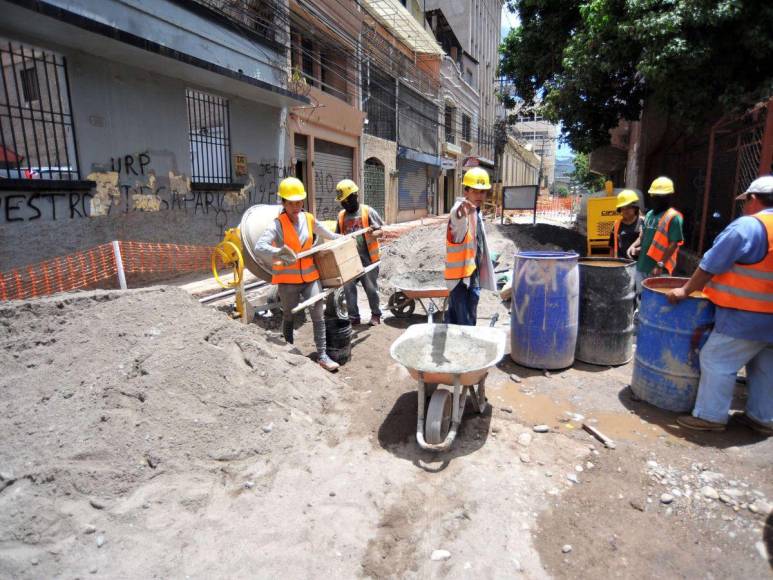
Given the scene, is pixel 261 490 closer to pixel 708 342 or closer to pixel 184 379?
pixel 184 379

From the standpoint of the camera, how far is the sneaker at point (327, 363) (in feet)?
15.7

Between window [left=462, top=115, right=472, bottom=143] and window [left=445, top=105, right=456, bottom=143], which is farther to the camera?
window [left=462, top=115, right=472, bottom=143]

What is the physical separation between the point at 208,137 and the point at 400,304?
18.7 ft

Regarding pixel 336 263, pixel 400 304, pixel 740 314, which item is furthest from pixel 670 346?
pixel 400 304

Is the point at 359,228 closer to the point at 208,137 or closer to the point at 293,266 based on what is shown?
the point at 293,266

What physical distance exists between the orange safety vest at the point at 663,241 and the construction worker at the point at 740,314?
150cm

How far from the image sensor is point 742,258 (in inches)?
127

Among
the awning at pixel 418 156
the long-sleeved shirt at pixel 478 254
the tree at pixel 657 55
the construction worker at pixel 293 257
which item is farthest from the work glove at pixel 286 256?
the awning at pixel 418 156

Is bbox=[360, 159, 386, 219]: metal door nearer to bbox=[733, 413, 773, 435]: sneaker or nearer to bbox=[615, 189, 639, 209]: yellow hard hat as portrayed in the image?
bbox=[615, 189, 639, 209]: yellow hard hat

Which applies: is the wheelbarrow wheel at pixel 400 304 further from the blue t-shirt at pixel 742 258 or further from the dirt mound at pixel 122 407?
the blue t-shirt at pixel 742 258

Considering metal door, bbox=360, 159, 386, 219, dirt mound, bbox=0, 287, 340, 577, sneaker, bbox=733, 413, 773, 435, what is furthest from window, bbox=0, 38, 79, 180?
metal door, bbox=360, 159, 386, 219

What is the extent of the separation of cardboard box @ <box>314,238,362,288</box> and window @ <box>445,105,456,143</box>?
963 inches

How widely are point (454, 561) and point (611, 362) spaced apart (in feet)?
10.8

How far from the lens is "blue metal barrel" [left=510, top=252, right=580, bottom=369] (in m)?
4.46
